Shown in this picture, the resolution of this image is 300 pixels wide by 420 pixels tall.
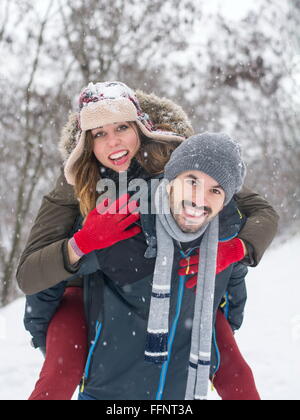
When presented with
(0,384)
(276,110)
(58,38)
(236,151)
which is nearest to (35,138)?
(58,38)

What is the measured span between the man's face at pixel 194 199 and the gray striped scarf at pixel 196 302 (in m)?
0.03

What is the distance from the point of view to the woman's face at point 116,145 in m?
2.03

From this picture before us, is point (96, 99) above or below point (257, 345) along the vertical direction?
above

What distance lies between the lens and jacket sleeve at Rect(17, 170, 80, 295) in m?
1.62

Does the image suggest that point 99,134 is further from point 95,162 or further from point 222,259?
point 222,259

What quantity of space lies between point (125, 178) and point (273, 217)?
29.4 inches

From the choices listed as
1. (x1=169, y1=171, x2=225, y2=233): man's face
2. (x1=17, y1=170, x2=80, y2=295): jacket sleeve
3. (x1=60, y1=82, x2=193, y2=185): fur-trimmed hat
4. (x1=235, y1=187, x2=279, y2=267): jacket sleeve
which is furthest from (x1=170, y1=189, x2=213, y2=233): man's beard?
(x1=60, y1=82, x2=193, y2=185): fur-trimmed hat

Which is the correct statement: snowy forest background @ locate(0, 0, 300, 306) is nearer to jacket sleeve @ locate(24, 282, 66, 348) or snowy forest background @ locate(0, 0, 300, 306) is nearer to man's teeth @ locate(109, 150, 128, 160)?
man's teeth @ locate(109, 150, 128, 160)

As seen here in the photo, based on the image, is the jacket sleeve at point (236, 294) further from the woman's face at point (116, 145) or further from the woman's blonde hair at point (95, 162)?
the woman's face at point (116, 145)

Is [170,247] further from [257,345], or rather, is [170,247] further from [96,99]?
[257,345]

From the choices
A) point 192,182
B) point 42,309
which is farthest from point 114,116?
point 42,309

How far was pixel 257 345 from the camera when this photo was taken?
13.9ft

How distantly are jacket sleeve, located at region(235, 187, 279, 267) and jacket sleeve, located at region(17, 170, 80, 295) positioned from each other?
2.56 ft

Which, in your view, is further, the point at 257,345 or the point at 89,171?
the point at 257,345
